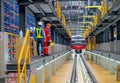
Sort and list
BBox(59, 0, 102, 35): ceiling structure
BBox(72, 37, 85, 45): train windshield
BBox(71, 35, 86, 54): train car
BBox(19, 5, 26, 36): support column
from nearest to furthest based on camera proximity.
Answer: BBox(19, 5, 26, 36): support column, BBox(59, 0, 102, 35): ceiling structure, BBox(71, 35, 86, 54): train car, BBox(72, 37, 85, 45): train windshield

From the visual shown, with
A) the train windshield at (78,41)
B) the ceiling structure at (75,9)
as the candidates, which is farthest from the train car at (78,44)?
the ceiling structure at (75,9)

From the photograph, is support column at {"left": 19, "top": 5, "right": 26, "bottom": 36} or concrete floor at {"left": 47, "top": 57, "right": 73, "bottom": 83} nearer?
support column at {"left": 19, "top": 5, "right": 26, "bottom": 36}

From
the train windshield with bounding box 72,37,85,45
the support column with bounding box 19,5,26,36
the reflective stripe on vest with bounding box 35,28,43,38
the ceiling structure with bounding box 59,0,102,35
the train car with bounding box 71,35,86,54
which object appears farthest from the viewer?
the train windshield with bounding box 72,37,85,45

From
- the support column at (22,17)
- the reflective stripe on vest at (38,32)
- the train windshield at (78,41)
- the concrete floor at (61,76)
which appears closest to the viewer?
the reflective stripe on vest at (38,32)

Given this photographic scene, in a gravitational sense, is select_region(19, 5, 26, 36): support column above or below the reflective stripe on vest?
above

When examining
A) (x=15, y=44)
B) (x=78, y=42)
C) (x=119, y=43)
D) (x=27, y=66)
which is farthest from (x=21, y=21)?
(x=78, y=42)

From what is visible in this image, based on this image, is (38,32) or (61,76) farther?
(61,76)

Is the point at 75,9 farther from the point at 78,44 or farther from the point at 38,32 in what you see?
the point at 38,32

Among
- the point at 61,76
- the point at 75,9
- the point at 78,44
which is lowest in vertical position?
the point at 61,76

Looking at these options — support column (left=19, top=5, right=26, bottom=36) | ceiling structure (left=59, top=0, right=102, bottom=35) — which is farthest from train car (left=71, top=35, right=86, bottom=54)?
support column (left=19, top=5, right=26, bottom=36)

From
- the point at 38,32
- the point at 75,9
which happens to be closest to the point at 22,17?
the point at 38,32

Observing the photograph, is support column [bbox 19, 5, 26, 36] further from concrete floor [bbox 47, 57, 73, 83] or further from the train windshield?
the train windshield

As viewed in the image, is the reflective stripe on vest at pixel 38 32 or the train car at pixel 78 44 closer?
the reflective stripe on vest at pixel 38 32

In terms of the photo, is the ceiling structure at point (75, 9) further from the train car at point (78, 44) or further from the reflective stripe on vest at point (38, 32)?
the reflective stripe on vest at point (38, 32)
